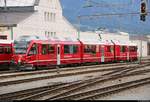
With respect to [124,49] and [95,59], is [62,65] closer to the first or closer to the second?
[95,59]

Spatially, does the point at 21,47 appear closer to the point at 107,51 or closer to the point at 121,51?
the point at 107,51

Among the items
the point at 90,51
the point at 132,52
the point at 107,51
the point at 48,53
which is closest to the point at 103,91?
the point at 48,53

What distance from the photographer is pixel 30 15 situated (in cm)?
7294

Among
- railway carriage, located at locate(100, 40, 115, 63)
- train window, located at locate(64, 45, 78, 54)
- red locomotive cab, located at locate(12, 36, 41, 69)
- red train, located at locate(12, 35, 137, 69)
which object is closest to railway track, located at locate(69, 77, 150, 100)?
red locomotive cab, located at locate(12, 36, 41, 69)

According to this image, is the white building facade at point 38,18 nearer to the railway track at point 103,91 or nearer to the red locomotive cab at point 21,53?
the red locomotive cab at point 21,53

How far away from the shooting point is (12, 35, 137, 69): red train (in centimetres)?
3825

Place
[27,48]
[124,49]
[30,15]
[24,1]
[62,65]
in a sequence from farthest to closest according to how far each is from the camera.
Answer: [24,1] < [30,15] < [124,49] < [62,65] < [27,48]

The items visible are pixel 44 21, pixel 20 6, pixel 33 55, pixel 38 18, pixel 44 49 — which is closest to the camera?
pixel 33 55

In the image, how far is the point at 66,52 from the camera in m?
43.8

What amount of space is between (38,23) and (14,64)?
117 feet

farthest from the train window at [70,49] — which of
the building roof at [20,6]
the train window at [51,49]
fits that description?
the building roof at [20,6]

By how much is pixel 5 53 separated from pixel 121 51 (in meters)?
20.6

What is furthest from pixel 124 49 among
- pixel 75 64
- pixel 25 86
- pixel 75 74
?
pixel 25 86

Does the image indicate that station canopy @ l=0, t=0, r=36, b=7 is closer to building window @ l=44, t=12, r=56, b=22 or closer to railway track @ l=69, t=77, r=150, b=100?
building window @ l=44, t=12, r=56, b=22
